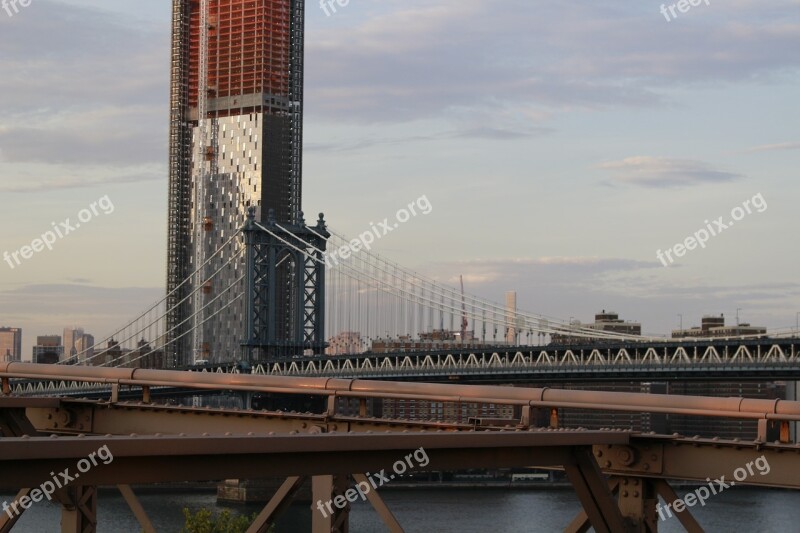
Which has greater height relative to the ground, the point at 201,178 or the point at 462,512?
the point at 201,178

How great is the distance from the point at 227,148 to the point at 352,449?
112 meters

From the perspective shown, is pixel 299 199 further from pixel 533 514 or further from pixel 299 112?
pixel 533 514

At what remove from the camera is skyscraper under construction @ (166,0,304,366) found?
116 meters

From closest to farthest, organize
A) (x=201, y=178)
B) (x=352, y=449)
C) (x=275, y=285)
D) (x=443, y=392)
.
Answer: (x=352, y=449) → (x=443, y=392) → (x=275, y=285) → (x=201, y=178)

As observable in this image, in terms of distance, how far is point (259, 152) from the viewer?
116 meters

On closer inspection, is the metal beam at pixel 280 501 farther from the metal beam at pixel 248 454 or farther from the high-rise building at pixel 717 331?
the high-rise building at pixel 717 331

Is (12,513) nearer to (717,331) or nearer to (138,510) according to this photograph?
(138,510)

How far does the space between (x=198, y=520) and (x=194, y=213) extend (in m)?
83.7

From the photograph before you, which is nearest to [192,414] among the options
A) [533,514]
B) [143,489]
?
[533,514]

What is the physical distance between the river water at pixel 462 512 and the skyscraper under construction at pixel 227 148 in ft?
132

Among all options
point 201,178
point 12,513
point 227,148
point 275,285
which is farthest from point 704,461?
point 201,178

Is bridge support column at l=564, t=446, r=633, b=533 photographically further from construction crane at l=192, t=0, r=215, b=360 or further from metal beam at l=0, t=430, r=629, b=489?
construction crane at l=192, t=0, r=215, b=360

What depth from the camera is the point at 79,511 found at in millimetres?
8227

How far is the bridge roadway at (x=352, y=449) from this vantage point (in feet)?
21.4
